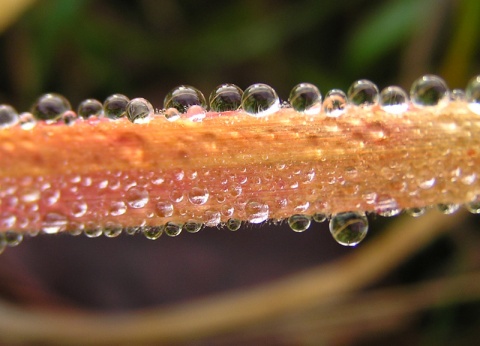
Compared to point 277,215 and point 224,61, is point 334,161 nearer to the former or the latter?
point 277,215

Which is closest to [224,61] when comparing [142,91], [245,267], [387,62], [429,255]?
[142,91]

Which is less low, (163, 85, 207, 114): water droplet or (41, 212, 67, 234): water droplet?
(163, 85, 207, 114): water droplet

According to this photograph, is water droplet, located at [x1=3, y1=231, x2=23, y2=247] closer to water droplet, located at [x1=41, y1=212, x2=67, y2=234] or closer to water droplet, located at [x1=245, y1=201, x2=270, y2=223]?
water droplet, located at [x1=41, y1=212, x2=67, y2=234]

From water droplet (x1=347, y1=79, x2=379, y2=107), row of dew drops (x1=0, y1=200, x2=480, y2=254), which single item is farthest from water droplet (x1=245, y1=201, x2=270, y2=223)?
water droplet (x1=347, y1=79, x2=379, y2=107)

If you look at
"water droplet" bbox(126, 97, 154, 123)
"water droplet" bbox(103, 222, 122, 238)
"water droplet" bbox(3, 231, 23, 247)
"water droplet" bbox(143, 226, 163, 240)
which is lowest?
"water droplet" bbox(103, 222, 122, 238)

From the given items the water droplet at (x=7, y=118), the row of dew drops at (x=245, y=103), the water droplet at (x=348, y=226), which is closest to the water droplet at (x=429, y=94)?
the row of dew drops at (x=245, y=103)

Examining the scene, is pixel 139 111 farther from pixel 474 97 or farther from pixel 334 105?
pixel 474 97

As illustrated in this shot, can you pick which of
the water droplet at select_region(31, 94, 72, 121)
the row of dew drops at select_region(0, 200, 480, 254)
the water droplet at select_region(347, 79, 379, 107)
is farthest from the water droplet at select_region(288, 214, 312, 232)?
the water droplet at select_region(31, 94, 72, 121)

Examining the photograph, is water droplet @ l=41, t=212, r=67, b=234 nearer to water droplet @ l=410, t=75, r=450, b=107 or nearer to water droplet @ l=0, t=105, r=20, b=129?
water droplet @ l=0, t=105, r=20, b=129
